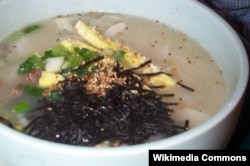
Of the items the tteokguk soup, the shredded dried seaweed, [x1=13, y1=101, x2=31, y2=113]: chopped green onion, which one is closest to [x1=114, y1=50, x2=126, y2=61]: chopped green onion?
the tteokguk soup

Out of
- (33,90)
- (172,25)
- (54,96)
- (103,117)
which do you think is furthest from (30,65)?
(172,25)

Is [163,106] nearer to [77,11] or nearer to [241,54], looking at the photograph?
[241,54]

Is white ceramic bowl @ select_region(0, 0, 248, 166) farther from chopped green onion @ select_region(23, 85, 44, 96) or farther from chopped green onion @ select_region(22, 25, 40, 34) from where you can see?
chopped green onion @ select_region(23, 85, 44, 96)

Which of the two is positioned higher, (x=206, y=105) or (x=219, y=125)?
(x=219, y=125)

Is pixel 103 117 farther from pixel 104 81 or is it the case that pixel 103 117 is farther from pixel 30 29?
pixel 30 29

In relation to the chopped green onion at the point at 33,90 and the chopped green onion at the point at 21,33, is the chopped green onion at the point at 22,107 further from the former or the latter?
the chopped green onion at the point at 21,33

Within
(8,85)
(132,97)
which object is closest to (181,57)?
(132,97)
